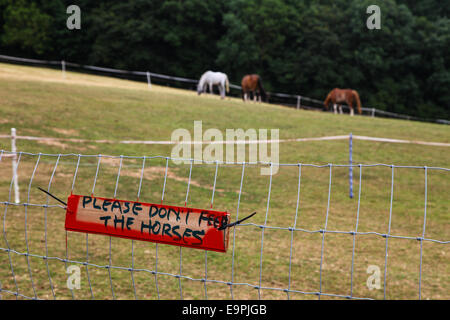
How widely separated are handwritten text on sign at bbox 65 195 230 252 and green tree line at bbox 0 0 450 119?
4459 centimetres

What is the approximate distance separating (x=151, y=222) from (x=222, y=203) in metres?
6.24

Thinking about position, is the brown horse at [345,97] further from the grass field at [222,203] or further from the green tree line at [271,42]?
the green tree line at [271,42]

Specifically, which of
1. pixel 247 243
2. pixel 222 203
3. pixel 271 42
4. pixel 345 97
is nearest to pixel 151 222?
pixel 247 243

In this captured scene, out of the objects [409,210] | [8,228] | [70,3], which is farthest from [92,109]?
[70,3]

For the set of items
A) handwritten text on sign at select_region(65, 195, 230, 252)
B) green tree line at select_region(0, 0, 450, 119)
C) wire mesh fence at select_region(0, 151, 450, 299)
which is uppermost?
green tree line at select_region(0, 0, 450, 119)

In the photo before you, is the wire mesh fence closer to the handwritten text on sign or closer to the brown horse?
the handwritten text on sign

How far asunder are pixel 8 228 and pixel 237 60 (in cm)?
4235

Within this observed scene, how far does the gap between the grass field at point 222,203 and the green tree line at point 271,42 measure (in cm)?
2769

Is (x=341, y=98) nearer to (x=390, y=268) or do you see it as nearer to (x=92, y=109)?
(x=92, y=109)

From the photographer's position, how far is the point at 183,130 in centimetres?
1645

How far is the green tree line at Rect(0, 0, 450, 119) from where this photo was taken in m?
46.3

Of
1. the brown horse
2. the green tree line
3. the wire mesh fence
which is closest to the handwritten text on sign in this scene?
the wire mesh fence

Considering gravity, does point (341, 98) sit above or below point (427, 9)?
below

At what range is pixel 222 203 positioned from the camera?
9938mm
